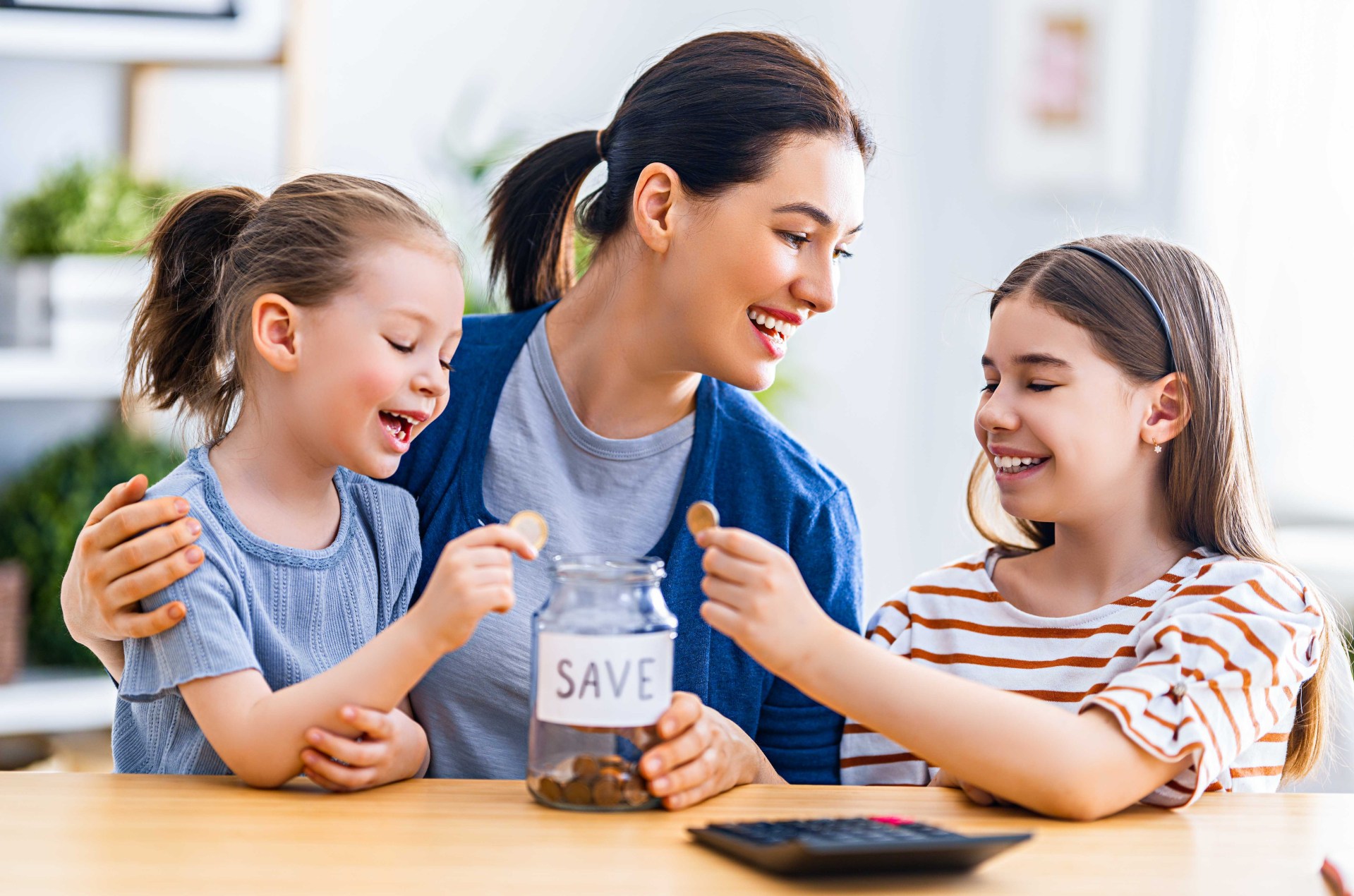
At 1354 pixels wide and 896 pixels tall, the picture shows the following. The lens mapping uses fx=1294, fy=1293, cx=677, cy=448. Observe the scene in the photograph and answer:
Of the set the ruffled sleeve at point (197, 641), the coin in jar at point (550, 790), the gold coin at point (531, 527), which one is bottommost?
the coin in jar at point (550, 790)

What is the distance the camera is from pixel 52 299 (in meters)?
2.19

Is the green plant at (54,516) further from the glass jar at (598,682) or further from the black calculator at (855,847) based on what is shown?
the black calculator at (855,847)

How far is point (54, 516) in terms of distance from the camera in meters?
2.26

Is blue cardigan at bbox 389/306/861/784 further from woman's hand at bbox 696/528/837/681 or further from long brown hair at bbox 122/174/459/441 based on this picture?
woman's hand at bbox 696/528/837/681

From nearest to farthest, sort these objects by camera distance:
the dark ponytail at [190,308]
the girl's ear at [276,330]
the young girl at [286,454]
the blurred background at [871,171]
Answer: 1. the young girl at [286,454]
2. the girl's ear at [276,330]
3. the dark ponytail at [190,308]
4. the blurred background at [871,171]

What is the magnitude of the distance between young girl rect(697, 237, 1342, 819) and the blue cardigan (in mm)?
64

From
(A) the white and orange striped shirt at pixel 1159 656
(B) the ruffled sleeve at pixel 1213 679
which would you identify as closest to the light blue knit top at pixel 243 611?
(A) the white and orange striped shirt at pixel 1159 656

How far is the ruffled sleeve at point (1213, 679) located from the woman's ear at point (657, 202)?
631 millimetres

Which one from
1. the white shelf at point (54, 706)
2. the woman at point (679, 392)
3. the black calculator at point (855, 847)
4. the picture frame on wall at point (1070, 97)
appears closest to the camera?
the black calculator at point (855, 847)

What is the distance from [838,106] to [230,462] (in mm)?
712

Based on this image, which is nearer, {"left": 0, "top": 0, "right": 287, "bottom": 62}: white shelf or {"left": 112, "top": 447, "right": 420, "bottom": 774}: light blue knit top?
{"left": 112, "top": 447, "right": 420, "bottom": 774}: light blue knit top

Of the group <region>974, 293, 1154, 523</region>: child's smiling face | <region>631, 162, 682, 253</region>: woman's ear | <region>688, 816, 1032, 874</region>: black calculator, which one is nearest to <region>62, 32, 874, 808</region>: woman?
<region>631, 162, 682, 253</region>: woman's ear

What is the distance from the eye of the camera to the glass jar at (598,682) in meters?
0.87

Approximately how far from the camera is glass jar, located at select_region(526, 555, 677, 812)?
87cm
